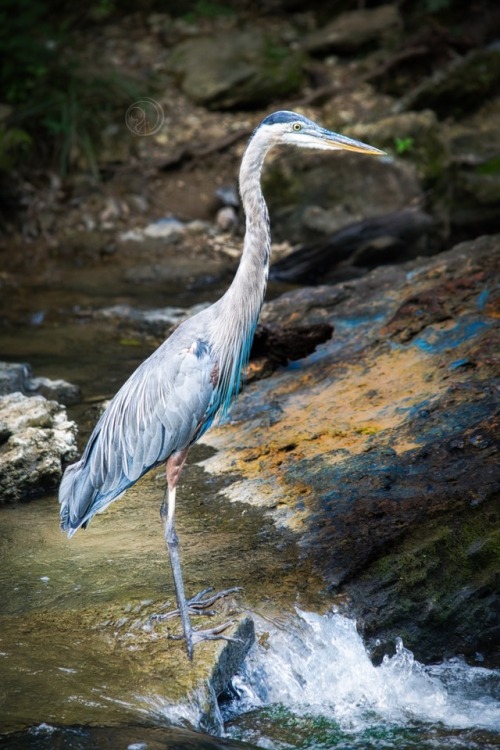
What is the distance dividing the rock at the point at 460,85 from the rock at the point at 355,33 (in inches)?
60.0

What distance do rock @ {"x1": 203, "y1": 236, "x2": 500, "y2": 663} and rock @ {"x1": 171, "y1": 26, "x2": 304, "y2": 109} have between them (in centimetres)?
630

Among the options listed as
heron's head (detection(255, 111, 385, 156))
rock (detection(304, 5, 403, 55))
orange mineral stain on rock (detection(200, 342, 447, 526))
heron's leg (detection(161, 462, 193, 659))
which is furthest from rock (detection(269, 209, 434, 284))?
heron's leg (detection(161, 462, 193, 659))

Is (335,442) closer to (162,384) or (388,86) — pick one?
(162,384)

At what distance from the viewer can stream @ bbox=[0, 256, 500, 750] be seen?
11.1 feet

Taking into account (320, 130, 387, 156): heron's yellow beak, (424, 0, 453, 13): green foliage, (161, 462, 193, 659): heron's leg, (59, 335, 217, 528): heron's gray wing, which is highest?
(424, 0, 453, 13): green foliage

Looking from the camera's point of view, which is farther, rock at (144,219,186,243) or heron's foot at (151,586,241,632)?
rock at (144,219,186,243)

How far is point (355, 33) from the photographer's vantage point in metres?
13.2

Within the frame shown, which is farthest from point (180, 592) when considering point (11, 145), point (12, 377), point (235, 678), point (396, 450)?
point (11, 145)

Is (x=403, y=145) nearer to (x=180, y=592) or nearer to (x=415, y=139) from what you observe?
(x=415, y=139)

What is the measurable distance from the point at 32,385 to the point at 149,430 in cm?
242

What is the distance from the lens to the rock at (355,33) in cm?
1314

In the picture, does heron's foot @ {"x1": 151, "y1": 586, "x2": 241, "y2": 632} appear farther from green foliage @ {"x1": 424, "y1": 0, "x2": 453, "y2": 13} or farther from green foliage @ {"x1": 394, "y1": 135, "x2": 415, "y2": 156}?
green foliage @ {"x1": 424, "y1": 0, "x2": 453, "y2": 13}

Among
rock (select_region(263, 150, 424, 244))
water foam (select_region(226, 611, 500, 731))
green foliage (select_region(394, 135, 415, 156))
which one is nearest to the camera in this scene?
water foam (select_region(226, 611, 500, 731))

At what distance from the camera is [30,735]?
10.5ft
